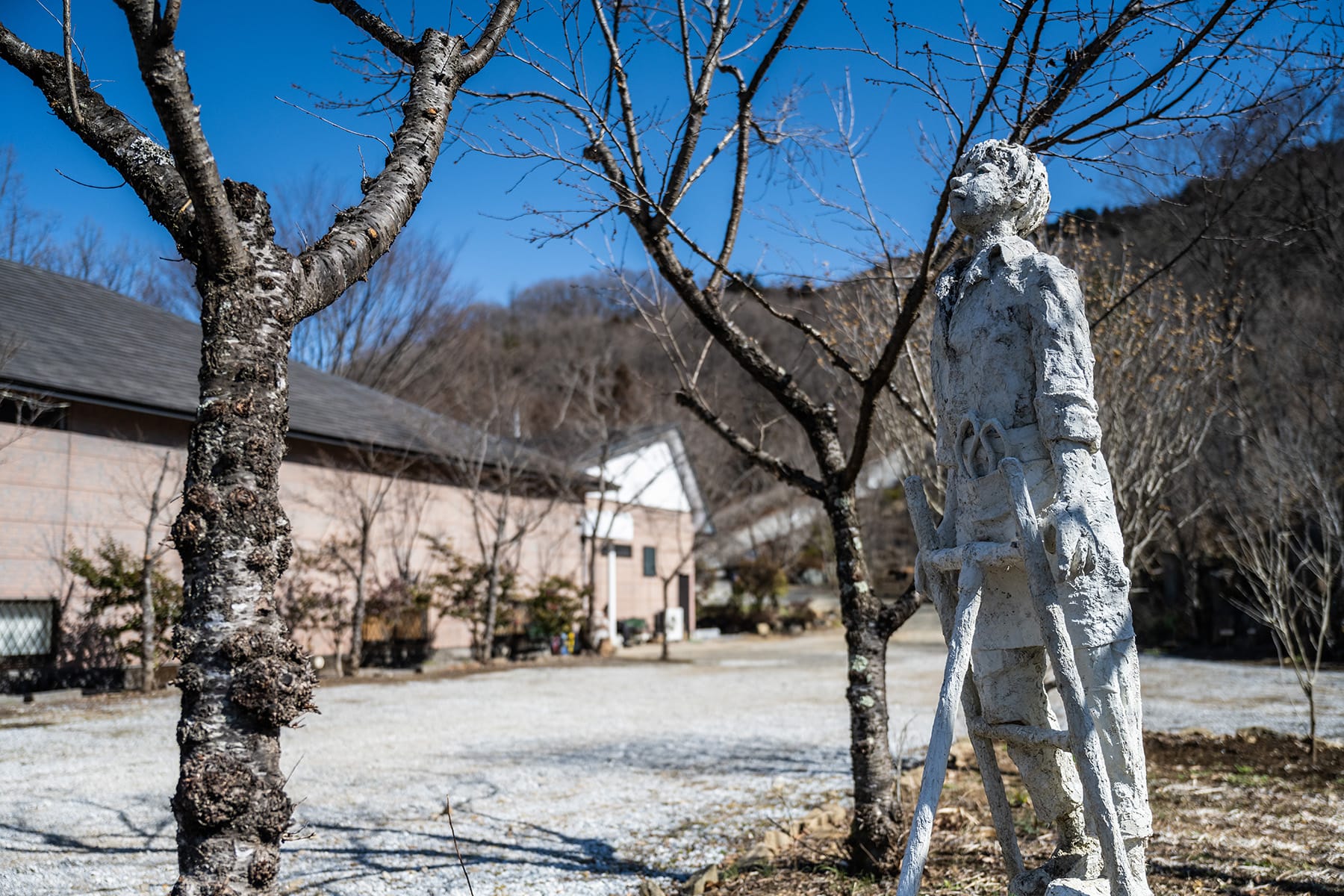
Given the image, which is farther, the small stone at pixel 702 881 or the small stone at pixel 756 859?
the small stone at pixel 756 859

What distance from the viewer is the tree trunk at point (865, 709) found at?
4.76 metres

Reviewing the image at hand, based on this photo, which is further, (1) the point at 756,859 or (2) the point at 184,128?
(1) the point at 756,859

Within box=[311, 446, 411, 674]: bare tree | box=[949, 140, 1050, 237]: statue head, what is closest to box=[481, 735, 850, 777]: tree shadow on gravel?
box=[949, 140, 1050, 237]: statue head

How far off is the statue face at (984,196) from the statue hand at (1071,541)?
1053 millimetres

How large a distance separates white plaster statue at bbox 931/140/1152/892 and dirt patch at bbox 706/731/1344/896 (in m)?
1.62

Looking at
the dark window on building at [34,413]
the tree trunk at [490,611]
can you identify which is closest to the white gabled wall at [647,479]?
the tree trunk at [490,611]

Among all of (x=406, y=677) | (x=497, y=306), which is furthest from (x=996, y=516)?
(x=497, y=306)

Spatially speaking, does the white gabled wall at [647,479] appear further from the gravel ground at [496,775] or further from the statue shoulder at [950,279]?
the statue shoulder at [950,279]

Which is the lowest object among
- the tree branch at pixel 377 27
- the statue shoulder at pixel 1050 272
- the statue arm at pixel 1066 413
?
the statue arm at pixel 1066 413

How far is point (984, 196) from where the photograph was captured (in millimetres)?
3295

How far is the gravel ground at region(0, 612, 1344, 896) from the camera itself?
5.13 meters

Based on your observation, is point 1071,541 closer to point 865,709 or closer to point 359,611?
point 865,709

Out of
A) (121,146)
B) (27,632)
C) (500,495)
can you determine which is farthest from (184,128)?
(500,495)

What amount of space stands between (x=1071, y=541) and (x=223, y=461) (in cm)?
234
